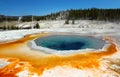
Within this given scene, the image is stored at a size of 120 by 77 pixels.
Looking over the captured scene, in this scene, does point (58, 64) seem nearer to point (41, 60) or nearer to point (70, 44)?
point (41, 60)

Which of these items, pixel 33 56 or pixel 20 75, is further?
pixel 33 56

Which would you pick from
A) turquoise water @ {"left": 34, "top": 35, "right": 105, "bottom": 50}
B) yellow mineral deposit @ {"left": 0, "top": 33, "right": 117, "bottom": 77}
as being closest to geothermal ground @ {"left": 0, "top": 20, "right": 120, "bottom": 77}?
yellow mineral deposit @ {"left": 0, "top": 33, "right": 117, "bottom": 77}

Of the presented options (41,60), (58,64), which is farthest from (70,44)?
(58,64)

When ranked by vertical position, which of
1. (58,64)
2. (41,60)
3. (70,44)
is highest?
(70,44)

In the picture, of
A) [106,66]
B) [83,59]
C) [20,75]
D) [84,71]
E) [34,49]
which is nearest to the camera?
[20,75]

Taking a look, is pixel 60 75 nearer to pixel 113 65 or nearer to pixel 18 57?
pixel 113 65

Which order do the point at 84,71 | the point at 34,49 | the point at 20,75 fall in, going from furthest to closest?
the point at 34,49
the point at 84,71
the point at 20,75

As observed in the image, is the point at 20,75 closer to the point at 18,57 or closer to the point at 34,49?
the point at 18,57

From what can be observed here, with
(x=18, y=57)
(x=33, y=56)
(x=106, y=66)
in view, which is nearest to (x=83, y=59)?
(x=106, y=66)

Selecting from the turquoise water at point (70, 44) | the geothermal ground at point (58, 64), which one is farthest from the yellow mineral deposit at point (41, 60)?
the turquoise water at point (70, 44)

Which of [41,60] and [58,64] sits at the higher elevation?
[41,60]

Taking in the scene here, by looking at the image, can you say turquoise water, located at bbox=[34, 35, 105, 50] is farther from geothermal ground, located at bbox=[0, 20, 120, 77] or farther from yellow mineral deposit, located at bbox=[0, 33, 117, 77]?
yellow mineral deposit, located at bbox=[0, 33, 117, 77]
